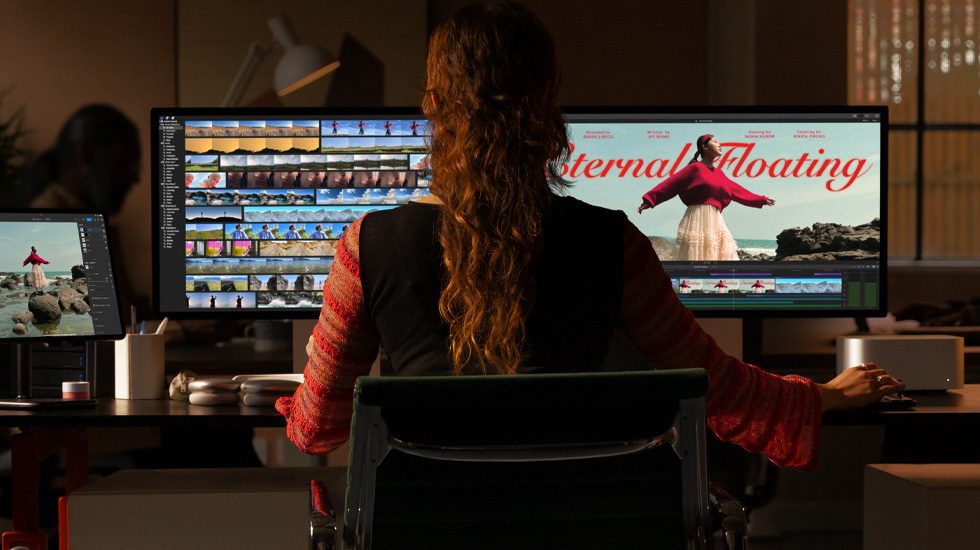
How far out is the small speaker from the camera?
4.62ft

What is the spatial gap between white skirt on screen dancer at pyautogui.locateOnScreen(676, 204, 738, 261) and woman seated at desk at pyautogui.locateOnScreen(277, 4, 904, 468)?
603mm

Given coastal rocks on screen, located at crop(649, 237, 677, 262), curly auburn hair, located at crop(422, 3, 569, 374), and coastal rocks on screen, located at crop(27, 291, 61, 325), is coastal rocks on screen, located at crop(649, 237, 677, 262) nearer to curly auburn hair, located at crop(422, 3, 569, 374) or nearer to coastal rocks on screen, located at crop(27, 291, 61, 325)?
curly auburn hair, located at crop(422, 3, 569, 374)

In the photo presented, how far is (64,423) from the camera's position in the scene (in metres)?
1.22

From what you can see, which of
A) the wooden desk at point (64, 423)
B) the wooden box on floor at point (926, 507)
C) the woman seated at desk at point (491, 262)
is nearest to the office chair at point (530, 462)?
the woman seated at desk at point (491, 262)

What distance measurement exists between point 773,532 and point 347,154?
6.31 ft

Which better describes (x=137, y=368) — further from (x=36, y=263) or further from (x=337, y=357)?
(x=337, y=357)

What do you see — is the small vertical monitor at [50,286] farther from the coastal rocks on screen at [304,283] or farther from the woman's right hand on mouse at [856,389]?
the woman's right hand on mouse at [856,389]

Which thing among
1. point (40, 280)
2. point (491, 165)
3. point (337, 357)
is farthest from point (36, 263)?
point (491, 165)

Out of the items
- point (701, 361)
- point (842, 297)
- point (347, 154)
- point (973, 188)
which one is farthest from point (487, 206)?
point (973, 188)

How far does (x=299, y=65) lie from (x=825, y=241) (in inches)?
70.0

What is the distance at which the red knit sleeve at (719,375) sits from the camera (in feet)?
2.95

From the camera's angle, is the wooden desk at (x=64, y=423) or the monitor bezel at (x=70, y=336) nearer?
the wooden desk at (x=64, y=423)

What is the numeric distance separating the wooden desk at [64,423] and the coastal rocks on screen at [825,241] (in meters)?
0.97

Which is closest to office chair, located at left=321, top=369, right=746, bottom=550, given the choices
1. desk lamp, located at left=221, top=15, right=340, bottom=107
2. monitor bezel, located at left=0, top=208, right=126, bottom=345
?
monitor bezel, located at left=0, top=208, right=126, bottom=345
